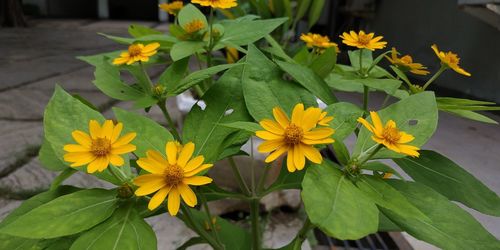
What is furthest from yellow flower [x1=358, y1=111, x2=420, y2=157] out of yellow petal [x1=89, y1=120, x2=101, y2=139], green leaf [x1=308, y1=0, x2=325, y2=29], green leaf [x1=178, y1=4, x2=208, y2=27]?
green leaf [x1=308, y1=0, x2=325, y2=29]

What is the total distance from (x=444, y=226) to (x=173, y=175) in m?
0.25

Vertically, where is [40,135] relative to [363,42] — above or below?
below

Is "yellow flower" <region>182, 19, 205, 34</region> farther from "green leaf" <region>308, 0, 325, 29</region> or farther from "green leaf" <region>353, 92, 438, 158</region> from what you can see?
"green leaf" <region>308, 0, 325, 29</region>

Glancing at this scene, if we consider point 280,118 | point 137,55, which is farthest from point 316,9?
point 280,118

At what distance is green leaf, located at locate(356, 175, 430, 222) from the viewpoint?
34 centimetres

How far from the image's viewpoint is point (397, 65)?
0.57m

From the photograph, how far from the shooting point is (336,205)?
12.9 inches

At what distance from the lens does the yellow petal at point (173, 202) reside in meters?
0.35

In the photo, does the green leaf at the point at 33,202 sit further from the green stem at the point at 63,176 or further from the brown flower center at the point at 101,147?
the brown flower center at the point at 101,147

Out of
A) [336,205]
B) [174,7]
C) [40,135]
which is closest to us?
[336,205]

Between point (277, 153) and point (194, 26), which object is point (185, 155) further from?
point (194, 26)

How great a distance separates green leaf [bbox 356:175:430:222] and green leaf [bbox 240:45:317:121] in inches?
4.4

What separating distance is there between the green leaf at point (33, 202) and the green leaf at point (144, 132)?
0.35 feet

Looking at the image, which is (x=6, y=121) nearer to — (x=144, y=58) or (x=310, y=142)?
(x=144, y=58)
